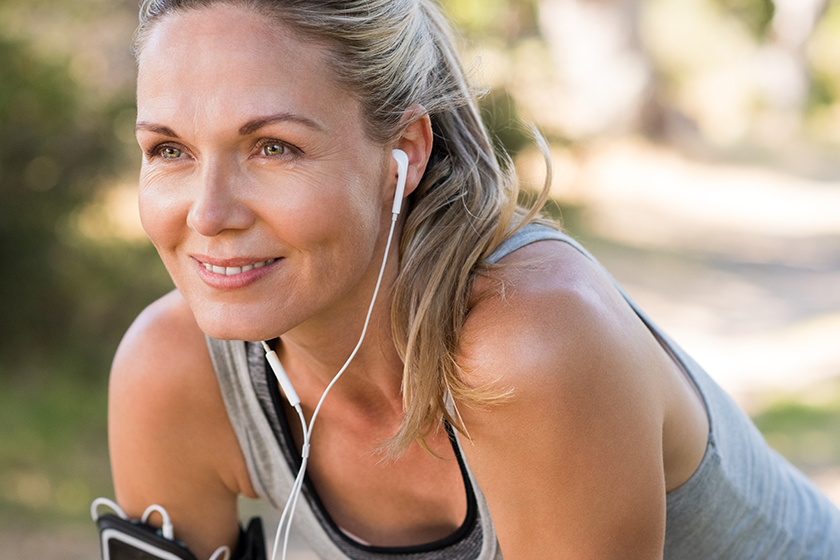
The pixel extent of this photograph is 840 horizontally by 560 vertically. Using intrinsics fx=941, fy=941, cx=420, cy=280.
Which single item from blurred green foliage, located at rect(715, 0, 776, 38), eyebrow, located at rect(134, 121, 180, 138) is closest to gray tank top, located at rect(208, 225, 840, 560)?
eyebrow, located at rect(134, 121, 180, 138)

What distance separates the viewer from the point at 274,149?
1.57 m

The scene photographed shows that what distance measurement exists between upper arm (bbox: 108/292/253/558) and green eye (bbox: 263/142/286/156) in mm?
608

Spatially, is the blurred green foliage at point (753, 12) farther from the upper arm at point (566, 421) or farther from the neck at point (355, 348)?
the upper arm at point (566, 421)

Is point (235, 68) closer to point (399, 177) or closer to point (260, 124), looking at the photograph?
point (260, 124)

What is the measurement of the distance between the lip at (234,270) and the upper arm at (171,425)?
1.37 feet

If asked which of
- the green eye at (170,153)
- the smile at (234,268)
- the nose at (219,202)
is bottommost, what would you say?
the smile at (234,268)

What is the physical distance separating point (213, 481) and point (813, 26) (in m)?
19.8

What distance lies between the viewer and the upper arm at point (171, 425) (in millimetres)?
2035

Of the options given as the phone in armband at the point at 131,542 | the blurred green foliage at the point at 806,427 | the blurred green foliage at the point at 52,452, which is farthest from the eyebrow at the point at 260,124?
the blurred green foliage at the point at 806,427

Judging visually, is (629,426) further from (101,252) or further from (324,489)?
(101,252)

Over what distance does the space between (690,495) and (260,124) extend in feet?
3.62

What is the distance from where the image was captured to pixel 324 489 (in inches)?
82.0

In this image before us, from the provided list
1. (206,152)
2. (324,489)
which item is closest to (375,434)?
(324,489)

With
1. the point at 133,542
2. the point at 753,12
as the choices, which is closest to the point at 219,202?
the point at 133,542
